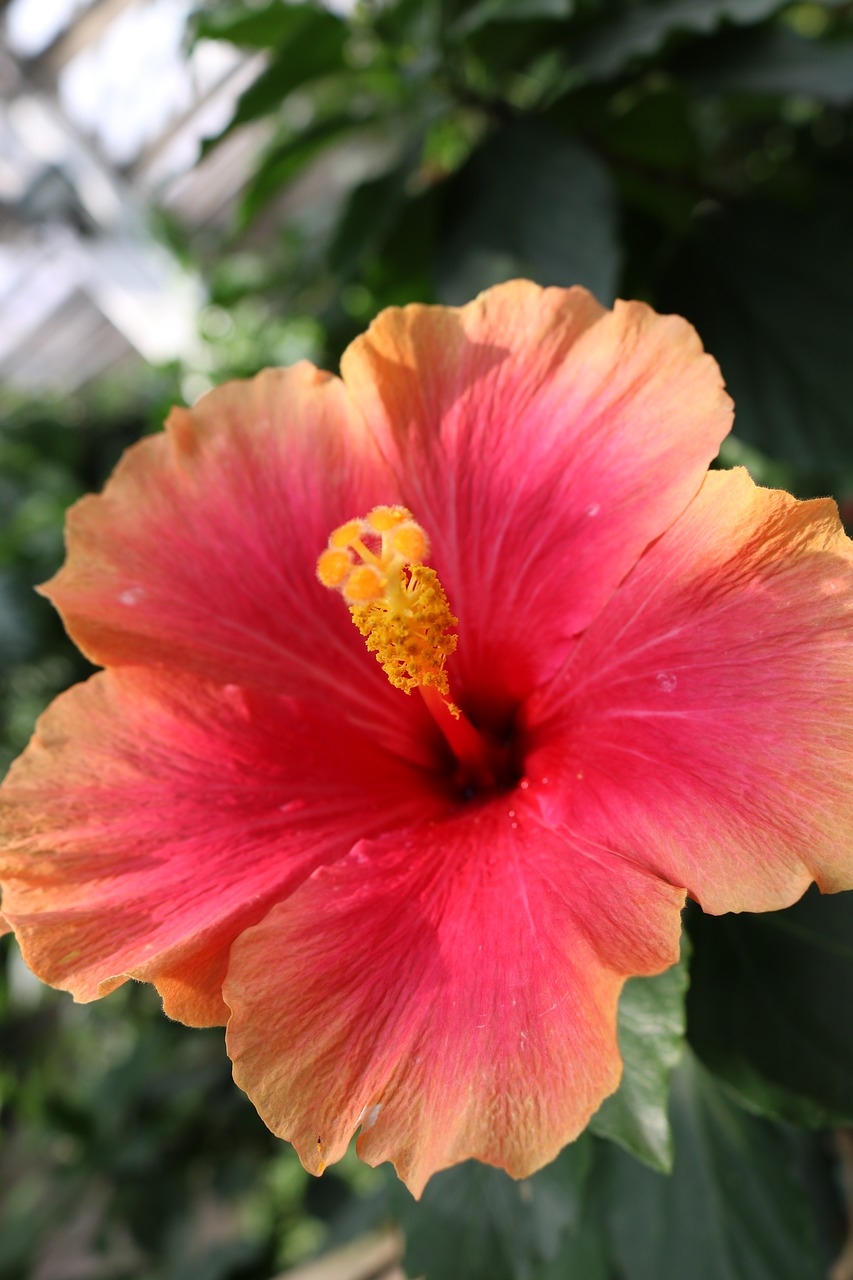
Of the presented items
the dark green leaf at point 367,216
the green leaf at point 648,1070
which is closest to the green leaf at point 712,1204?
A: the green leaf at point 648,1070

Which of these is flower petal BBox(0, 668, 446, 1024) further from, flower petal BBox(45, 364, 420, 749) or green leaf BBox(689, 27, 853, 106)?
green leaf BBox(689, 27, 853, 106)

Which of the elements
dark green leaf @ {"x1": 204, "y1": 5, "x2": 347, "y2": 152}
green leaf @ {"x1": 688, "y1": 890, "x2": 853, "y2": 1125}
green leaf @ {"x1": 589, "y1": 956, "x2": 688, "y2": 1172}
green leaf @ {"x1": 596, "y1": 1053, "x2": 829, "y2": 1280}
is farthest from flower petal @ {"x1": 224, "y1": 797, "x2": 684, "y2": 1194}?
dark green leaf @ {"x1": 204, "y1": 5, "x2": 347, "y2": 152}

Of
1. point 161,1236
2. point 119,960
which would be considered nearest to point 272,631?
point 119,960

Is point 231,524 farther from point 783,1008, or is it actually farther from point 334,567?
point 783,1008

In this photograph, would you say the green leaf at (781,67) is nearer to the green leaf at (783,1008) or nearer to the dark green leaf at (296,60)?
the dark green leaf at (296,60)

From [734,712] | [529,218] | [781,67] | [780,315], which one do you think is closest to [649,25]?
[781,67]

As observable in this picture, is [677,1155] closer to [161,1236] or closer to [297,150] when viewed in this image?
[297,150]
